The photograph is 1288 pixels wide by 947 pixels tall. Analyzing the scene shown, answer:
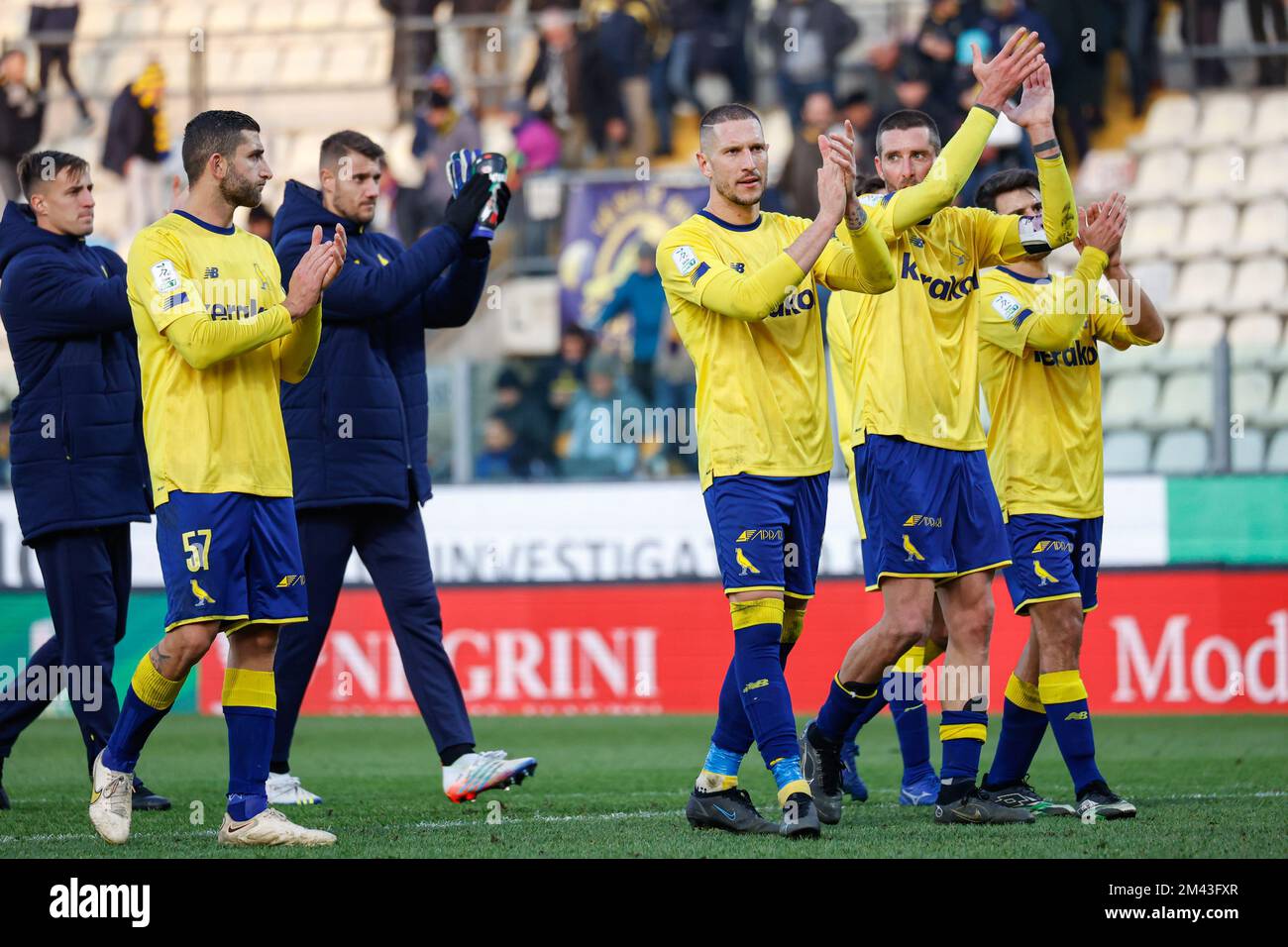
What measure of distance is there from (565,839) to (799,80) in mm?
11032

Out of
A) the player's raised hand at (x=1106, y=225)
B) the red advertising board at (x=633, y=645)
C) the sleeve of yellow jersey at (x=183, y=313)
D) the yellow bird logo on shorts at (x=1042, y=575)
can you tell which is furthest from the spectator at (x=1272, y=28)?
the sleeve of yellow jersey at (x=183, y=313)

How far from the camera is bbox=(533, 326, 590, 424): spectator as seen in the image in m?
13.0

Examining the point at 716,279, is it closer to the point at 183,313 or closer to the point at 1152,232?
the point at 183,313

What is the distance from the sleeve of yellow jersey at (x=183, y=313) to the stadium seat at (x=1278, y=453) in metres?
7.67

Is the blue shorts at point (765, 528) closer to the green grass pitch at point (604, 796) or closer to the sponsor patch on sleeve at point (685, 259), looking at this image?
the sponsor patch on sleeve at point (685, 259)

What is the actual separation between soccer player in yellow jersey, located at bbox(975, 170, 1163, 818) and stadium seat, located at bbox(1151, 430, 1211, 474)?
16.2 ft

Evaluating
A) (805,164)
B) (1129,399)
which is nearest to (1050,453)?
(1129,399)

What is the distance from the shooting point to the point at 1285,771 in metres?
8.18

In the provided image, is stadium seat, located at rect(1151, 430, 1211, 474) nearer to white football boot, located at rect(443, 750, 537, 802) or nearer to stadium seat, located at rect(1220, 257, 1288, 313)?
stadium seat, located at rect(1220, 257, 1288, 313)

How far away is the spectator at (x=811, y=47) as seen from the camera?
16000 mm

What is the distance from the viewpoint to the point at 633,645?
12.0m

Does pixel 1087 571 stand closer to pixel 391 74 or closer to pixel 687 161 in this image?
pixel 687 161

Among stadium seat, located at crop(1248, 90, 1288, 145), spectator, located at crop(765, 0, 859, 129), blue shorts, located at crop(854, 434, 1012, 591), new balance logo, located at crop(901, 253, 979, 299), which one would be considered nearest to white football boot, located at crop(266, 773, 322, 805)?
blue shorts, located at crop(854, 434, 1012, 591)
